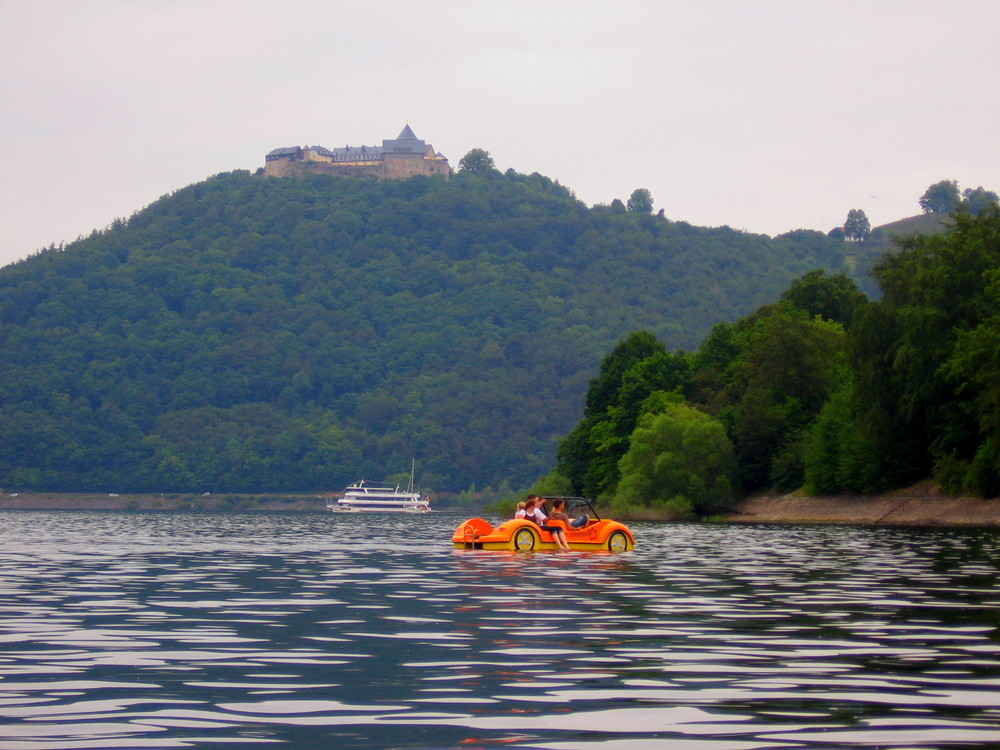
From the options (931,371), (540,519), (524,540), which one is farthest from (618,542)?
(931,371)

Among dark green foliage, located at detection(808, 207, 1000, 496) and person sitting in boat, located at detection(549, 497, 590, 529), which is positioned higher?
dark green foliage, located at detection(808, 207, 1000, 496)

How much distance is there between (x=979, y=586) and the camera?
23.6 meters

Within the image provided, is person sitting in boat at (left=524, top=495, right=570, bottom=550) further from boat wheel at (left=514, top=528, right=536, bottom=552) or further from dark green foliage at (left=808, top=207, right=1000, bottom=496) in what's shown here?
dark green foliage at (left=808, top=207, right=1000, bottom=496)

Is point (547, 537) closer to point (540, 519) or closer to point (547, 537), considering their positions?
point (547, 537)

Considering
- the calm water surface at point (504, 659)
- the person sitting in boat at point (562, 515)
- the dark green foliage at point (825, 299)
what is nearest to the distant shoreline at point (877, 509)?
the dark green foliage at point (825, 299)

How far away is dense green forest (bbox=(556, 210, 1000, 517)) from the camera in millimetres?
66375

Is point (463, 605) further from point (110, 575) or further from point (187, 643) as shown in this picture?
point (110, 575)

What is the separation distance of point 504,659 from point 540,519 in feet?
80.5

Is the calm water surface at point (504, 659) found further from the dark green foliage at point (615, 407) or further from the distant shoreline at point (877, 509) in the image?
the dark green foliage at point (615, 407)

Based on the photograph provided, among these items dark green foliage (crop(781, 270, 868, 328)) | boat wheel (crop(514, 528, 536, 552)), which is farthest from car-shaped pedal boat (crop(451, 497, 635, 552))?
dark green foliage (crop(781, 270, 868, 328))

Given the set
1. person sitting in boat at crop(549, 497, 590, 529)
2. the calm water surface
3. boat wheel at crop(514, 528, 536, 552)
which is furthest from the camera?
person sitting in boat at crop(549, 497, 590, 529)

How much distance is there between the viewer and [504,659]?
1418 centimetres

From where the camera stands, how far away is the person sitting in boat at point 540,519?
37188 millimetres

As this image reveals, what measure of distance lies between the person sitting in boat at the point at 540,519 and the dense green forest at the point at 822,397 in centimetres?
Result: 2710
